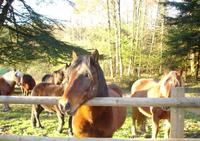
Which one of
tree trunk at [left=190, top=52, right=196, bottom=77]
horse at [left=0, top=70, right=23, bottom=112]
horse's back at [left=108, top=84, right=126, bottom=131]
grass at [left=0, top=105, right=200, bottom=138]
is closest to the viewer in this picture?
horse's back at [left=108, top=84, right=126, bottom=131]

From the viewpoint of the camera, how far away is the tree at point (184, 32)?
21250mm

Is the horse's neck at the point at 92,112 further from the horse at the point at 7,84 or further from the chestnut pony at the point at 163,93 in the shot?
the horse at the point at 7,84

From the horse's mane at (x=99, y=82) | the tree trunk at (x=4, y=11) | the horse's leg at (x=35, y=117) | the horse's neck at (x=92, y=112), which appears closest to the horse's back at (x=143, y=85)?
the horse's leg at (x=35, y=117)

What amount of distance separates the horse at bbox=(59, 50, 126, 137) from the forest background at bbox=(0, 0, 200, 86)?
13.2 feet

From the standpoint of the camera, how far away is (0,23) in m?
9.63

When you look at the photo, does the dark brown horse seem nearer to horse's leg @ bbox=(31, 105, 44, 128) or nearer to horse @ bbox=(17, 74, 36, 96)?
horse's leg @ bbox=(31, 105, 44, 128)

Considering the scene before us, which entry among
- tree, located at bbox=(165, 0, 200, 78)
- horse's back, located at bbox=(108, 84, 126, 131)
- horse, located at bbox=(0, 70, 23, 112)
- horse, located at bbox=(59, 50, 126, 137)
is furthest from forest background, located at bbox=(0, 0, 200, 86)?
horse, located at bbox=(59, 50, 126, 137)

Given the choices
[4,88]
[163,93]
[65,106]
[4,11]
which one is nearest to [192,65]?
[4,88]

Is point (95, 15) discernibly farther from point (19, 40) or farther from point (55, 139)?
point (55, 139)

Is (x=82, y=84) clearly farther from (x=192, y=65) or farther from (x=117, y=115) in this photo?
(x=192, y=65)

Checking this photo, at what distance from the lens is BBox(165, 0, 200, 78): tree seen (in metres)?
21.2

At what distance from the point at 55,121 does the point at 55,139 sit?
6864 mm

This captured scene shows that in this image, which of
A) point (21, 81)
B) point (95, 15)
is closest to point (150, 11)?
point (95, 15)

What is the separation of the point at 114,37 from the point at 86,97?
24815 mm
